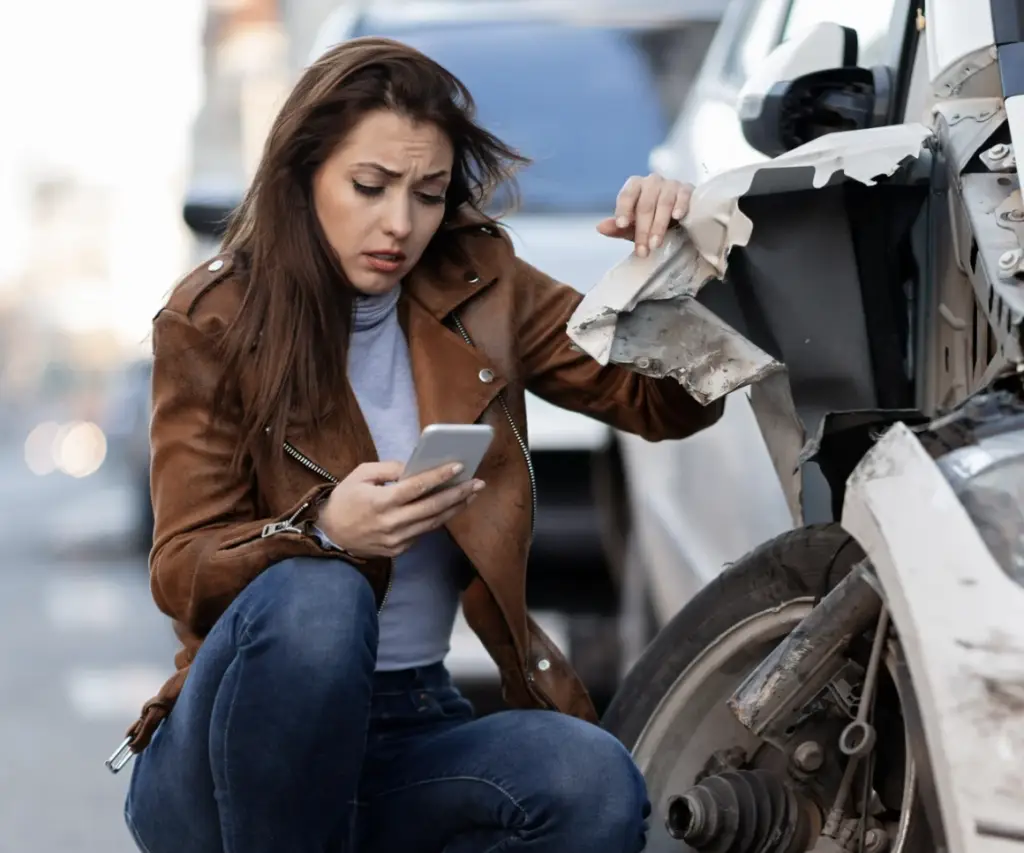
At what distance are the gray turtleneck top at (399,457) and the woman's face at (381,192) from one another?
109 mm

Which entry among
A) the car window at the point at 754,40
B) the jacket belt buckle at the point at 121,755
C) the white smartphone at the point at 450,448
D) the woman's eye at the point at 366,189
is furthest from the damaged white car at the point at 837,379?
the car window at the point at 754,40

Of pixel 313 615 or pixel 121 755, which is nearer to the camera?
pixel 313 615

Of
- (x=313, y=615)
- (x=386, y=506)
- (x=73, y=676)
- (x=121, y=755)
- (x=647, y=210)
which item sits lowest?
(x=73, y=676)

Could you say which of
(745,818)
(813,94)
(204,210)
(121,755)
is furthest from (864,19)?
(204,210)

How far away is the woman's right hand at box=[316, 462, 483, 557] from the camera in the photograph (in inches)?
87.4

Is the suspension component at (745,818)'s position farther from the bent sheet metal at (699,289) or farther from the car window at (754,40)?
the car window at (754,40)

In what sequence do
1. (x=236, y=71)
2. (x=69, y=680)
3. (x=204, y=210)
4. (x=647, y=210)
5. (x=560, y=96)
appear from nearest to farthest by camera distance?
(x=647, y=210), (x=204, y=210), (x=560, y=96), (x=69, y=680), (x=236, y=71)

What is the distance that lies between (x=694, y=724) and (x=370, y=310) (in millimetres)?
726

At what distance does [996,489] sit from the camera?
174cm

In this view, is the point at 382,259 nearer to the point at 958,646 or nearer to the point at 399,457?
the point at 399,457

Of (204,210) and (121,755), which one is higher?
(204,210)

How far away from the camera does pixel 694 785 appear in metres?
2.47

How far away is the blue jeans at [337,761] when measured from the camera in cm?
219

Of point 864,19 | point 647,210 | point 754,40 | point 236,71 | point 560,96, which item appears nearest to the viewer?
point 647,210
